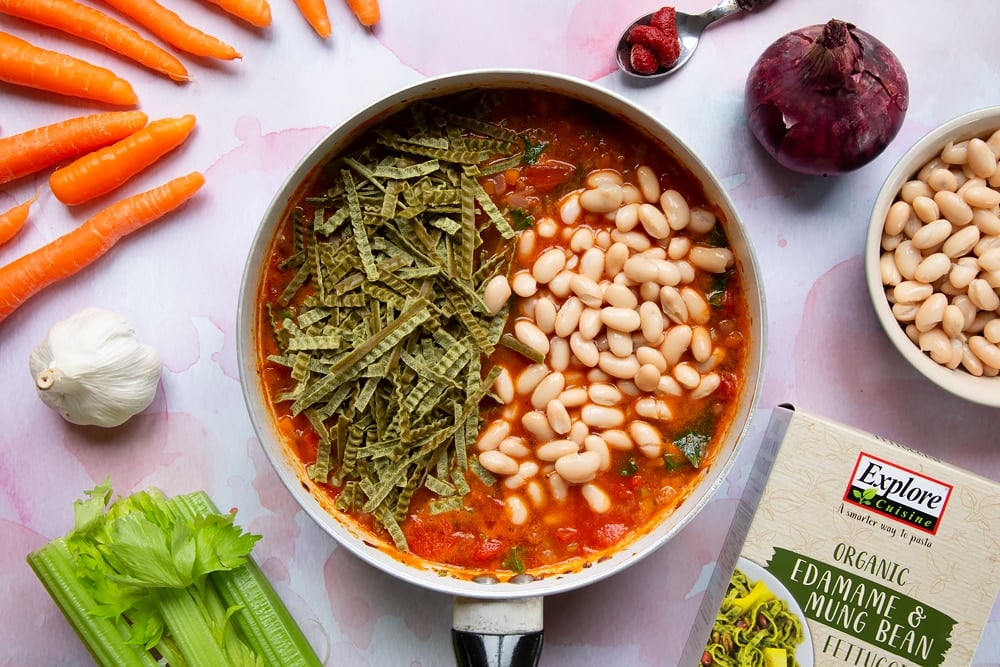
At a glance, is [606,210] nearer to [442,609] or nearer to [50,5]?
[442,609]

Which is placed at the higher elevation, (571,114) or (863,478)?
(571,114)

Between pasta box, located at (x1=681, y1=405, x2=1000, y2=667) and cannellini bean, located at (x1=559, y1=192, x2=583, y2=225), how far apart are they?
0.56m

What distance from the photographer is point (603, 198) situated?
165 centimetres

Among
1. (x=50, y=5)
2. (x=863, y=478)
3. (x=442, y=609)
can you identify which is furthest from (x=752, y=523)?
(x=50, y=5)

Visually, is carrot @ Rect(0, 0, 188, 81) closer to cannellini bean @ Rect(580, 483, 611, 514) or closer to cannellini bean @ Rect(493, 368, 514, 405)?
cannellini bean @ Rect(493, 368, 514, 405)

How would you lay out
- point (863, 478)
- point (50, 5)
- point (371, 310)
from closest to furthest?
point (863, 478)
point (371, 310)
point (50, 5)

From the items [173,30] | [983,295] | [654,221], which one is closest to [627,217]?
[654,221]

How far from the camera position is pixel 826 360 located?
181 centimetres

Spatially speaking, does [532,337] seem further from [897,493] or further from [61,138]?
[61,138]

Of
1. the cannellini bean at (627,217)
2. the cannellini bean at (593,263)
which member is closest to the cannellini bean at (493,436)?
the cannellini bean at (593,263)

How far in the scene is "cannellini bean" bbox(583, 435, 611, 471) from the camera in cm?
167

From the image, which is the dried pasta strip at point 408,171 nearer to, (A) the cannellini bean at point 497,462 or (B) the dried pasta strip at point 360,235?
(B) the dried pasta strip at point 360,235

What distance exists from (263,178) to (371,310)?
1.36ft

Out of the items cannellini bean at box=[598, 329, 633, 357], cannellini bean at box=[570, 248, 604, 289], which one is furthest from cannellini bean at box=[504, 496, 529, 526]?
cannellini bean at box=[570, 248, 604, 289]
